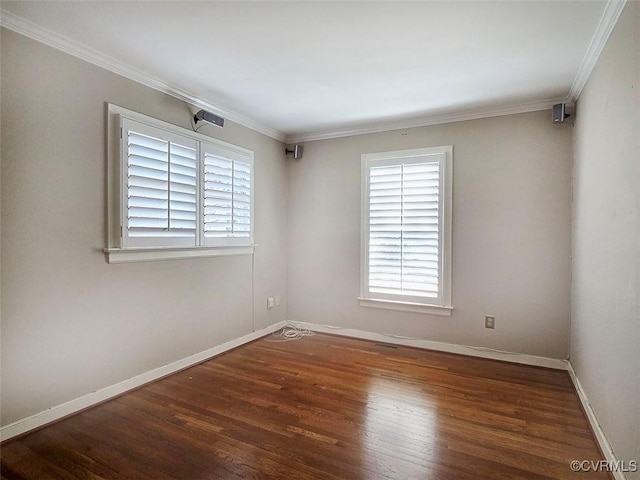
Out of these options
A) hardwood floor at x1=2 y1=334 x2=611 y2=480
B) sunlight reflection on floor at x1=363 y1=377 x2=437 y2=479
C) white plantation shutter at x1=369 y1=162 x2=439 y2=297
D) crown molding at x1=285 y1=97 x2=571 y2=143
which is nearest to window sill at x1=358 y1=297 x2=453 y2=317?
white plantation shutter at x1=369 y1=162 x2=439 y2=297

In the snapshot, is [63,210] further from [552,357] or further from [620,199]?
[552,357]

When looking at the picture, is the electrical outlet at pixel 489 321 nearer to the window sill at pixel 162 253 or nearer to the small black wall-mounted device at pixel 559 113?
the small black wall-mounted device at pixel 559 113

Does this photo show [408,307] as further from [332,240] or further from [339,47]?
[339,47]

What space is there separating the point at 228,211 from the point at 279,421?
2.09 metres

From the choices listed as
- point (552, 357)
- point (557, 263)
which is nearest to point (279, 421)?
point (552, 357)

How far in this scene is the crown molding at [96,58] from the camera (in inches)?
78.3

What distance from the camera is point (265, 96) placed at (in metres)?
3.12

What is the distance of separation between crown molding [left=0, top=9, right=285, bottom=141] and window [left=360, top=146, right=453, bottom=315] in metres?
1.81

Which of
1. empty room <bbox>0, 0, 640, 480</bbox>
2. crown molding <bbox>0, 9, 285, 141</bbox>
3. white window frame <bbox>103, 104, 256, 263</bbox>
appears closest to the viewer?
empty room <bbox>0, 0, 640, 480</bbox>

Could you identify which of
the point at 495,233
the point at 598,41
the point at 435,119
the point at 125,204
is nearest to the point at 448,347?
the point at 495,233

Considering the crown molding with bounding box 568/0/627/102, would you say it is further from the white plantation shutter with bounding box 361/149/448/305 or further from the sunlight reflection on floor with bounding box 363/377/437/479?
the sunlight reflection on floor with bounding box 363/377/437/479

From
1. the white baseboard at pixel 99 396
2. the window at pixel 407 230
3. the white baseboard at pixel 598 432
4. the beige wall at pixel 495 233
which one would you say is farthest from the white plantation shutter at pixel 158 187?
the white baseboard at pixel 598 432

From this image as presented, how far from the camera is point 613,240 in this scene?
186cm

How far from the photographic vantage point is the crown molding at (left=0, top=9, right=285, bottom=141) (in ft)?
6.52
